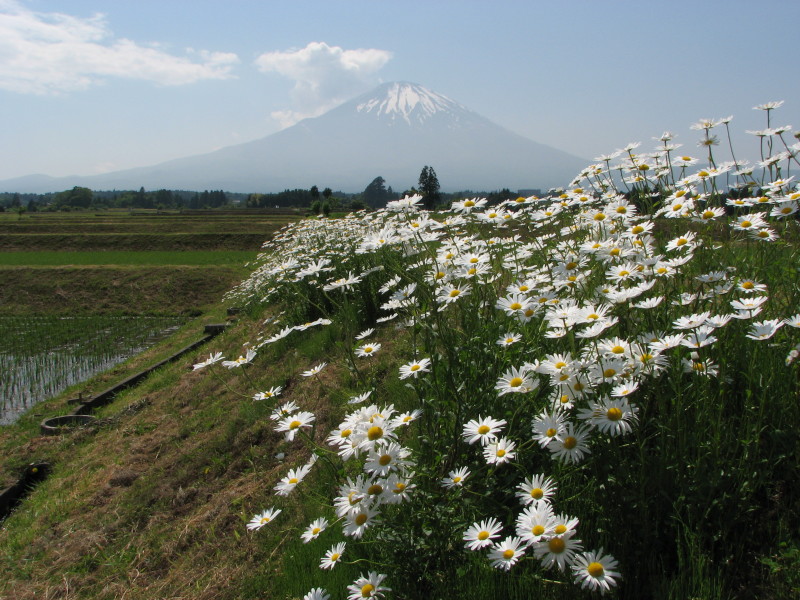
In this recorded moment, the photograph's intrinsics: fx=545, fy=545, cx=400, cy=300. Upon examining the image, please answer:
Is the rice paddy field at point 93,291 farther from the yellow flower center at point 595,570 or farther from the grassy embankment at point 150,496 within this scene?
the yellow flower center at point 595,570

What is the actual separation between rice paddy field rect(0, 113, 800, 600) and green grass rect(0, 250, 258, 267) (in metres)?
27.4

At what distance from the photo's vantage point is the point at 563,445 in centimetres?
191

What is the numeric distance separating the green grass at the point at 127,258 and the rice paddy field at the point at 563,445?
2739 cm

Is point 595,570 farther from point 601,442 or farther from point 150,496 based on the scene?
point 150,496

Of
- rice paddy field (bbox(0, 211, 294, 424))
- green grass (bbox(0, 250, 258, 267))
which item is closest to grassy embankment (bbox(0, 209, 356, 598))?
rice paddy field (bbox(0, 211, 294, 424))

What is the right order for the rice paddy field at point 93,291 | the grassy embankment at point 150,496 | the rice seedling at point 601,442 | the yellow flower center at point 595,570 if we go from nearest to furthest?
the yellow flower center at point 595,570, the rice seedling at point 601,442, the grassy embankment at point 150,496, the rice paddy field at point 93,291

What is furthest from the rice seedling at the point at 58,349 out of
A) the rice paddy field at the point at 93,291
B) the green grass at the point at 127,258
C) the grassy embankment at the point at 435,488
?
the green grass at the point at 127,258

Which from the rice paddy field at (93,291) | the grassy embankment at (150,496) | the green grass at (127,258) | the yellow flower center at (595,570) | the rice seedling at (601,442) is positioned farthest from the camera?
the green grass at (127,258)

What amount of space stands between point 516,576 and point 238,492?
2921 mm

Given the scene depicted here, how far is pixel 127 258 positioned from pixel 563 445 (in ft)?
115

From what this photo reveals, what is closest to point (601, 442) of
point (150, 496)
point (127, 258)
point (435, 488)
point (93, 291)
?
point (435, 488)

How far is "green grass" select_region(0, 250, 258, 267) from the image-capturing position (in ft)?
99.8

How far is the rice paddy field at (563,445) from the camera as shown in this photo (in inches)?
76.9

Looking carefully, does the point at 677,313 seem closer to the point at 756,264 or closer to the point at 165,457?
the point at 756,264
